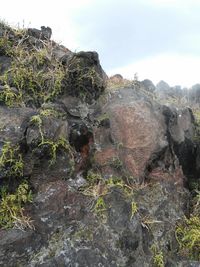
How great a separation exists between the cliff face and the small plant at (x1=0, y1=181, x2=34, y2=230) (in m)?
0.01

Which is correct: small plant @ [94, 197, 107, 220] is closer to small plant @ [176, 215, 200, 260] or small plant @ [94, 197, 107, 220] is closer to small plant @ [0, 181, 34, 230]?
small plant @ [0, 181, 34, 230]

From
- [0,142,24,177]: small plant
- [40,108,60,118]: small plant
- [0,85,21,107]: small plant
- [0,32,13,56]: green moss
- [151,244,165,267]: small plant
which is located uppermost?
[0,32,13,56]: green moss

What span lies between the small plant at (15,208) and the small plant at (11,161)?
19 cm

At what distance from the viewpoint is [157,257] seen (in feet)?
18.9

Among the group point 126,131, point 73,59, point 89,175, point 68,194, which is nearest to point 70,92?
point 73,59

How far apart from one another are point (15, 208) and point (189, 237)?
102 inches

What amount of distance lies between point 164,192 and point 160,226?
680 mm

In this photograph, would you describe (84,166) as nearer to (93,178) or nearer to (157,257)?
(93,178)

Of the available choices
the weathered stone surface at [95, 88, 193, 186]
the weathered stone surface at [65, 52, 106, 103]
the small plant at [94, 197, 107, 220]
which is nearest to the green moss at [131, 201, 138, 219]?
the small plant at [94, 197, 107, 220]

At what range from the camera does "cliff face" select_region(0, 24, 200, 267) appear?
17.4 ft

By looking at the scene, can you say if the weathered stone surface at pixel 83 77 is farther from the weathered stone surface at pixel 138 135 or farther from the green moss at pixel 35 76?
the weathered stone surface at pixel 138 135

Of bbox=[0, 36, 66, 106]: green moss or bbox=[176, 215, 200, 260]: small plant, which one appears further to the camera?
bbox=[0, 36, 66, 106]: green moss

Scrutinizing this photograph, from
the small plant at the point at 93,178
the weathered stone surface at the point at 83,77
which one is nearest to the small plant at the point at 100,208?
the small plant at the point at 93,178

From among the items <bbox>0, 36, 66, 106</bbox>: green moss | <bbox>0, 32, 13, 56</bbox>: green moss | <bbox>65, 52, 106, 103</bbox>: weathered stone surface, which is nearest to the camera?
<bbox>0, 36, 66, 106</bbox>: green moss
